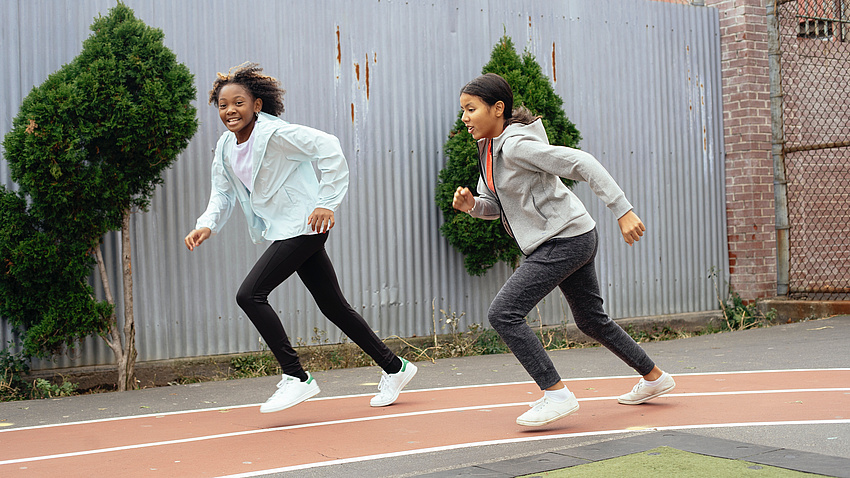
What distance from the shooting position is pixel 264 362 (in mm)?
8000

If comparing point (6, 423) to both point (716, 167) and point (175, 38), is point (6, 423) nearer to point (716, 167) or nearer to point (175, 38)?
point (175, 38)

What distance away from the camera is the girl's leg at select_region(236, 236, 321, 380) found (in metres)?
5.33

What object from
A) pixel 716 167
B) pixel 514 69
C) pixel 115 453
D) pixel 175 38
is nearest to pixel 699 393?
pixel 115 453

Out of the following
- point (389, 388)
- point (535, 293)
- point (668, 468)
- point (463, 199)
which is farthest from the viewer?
point (389, 388)

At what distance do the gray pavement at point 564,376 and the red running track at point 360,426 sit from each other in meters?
0.24

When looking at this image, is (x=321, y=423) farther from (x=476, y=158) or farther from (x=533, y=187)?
(x=476, y=158)

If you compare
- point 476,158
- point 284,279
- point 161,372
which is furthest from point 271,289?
point 476,158

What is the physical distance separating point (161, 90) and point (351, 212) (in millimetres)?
2394

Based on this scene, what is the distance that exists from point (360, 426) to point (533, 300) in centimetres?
129

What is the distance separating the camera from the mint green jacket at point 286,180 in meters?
5.46

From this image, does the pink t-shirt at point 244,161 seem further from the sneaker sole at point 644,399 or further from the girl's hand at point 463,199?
the sneaker sole at point 644,399

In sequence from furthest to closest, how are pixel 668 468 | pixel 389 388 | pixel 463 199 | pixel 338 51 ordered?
pixel 338 51 < pixel 389 388 < pixel 463 199 < pixel 668 468

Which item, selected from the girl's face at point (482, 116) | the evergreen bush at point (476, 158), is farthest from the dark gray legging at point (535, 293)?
the evergreen bush at point (476, 158)

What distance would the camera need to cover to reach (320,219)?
530cm
